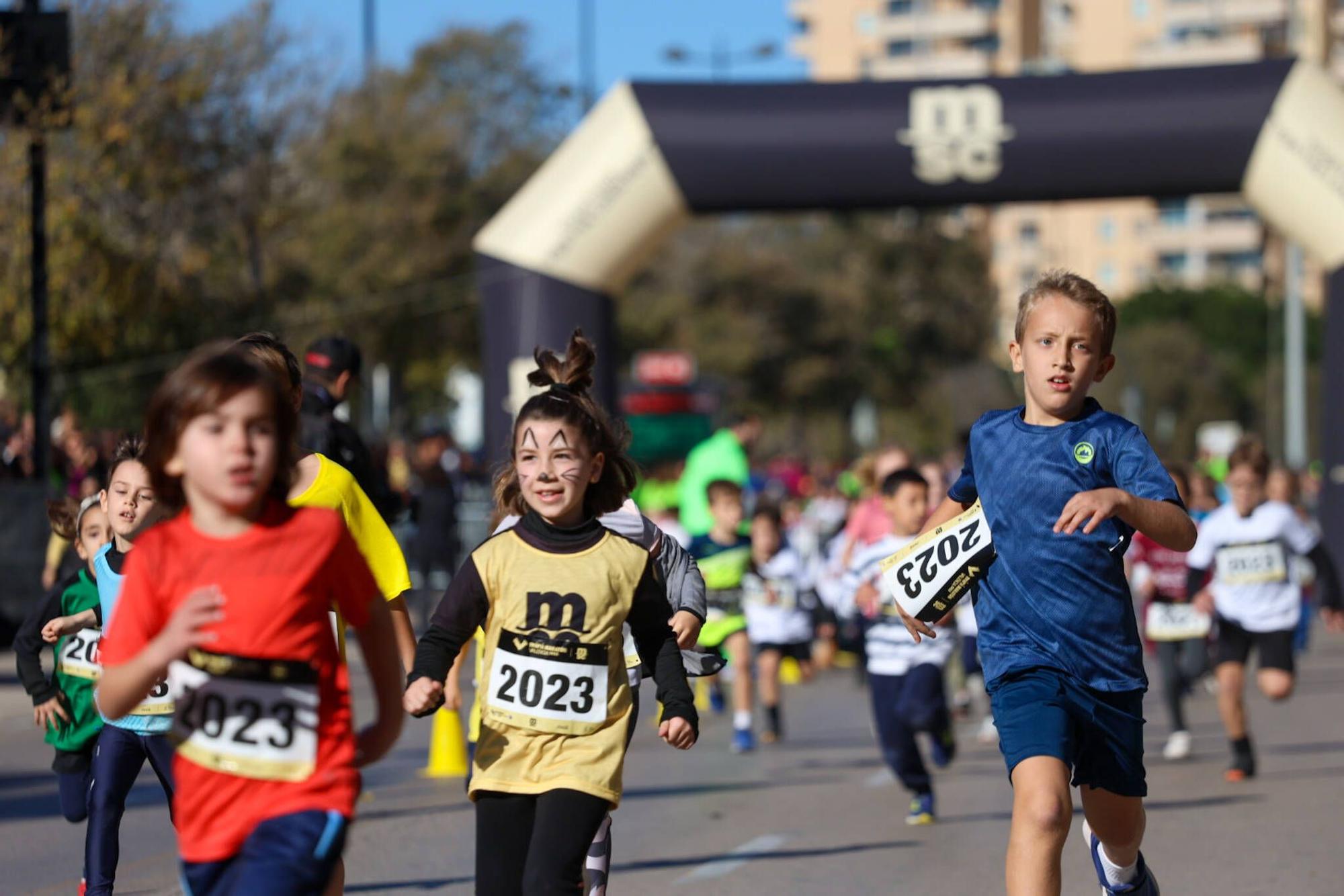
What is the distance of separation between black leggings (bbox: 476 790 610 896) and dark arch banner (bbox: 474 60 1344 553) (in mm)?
13723

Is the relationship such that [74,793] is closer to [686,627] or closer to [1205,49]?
[686,627]

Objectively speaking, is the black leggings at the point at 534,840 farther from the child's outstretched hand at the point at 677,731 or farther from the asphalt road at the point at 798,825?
the asphalt road at the point at 798,825

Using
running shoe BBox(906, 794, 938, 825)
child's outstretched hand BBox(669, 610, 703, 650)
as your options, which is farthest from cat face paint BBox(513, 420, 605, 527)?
running shoe BBox(906, 794, 938, 825)

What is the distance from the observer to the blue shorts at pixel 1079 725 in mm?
5328

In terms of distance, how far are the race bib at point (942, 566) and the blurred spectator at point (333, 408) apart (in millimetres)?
2158

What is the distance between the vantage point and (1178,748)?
11570mm

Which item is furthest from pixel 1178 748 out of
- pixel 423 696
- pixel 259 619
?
pixel 259 619

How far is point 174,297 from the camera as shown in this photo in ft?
78.6

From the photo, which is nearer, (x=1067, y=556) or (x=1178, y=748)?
(x=1067, y=556)

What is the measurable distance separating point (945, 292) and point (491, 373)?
46146 mm

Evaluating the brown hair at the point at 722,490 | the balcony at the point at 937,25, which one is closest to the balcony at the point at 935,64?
the balcony at the point at 937,25

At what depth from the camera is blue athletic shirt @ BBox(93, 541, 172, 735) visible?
586 cm

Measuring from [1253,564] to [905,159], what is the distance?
860 centimetres

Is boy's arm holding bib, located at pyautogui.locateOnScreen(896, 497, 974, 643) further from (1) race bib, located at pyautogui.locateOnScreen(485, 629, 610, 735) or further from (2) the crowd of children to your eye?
(1) race bib, located at pyautogui.locateOnScreen(485, 629, 610, 735)
